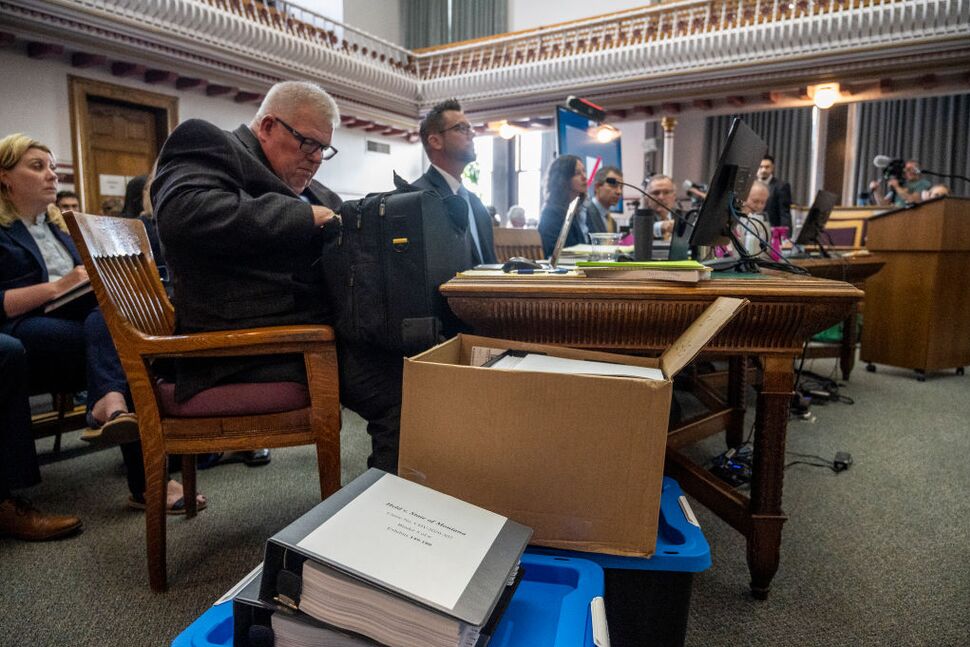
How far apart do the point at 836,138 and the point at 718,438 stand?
28.6 feet

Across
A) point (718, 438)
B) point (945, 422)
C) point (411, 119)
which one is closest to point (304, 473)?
point (718, 438)

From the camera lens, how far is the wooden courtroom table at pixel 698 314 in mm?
1094

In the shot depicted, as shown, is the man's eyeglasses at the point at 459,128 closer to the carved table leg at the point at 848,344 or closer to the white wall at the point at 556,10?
the carved table leg at the point at 848,344

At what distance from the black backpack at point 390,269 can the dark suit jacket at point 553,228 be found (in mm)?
2027

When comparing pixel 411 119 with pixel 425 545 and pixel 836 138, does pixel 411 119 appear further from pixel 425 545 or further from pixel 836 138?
pixel 425 545

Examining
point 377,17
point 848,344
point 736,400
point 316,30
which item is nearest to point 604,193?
point 848,344

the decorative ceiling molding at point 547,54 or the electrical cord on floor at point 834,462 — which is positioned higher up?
the decorative ceiling molding at point 547,54

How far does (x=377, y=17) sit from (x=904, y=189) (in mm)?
10207

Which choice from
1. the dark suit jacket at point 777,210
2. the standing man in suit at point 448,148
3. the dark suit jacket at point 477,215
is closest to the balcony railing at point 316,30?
the standing man in suit at point 448,148

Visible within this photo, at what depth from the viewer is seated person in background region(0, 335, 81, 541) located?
157 centimetres

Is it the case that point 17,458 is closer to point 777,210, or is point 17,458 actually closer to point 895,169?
point 777,210

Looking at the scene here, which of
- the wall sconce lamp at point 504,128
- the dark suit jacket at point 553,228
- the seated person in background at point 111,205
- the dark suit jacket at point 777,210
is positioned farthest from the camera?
the wall sconce lamp at point 504,128

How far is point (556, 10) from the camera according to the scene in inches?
442

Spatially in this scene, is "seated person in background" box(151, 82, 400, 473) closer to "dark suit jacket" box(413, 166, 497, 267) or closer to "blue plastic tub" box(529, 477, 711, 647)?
"blue plastic tub" box(529, 477, 711, 647)
